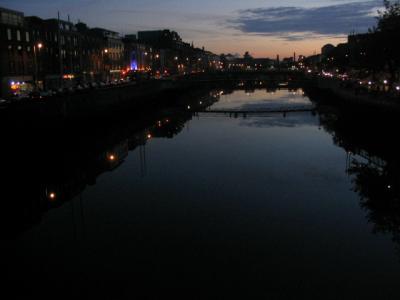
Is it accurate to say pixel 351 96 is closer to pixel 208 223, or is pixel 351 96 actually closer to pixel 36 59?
pixel 36 59

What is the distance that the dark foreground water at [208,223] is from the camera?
16.4 m

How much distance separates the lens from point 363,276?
54.4 feet

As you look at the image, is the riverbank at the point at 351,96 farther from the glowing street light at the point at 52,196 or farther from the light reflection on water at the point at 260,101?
the glowing street light at the point at 52,196

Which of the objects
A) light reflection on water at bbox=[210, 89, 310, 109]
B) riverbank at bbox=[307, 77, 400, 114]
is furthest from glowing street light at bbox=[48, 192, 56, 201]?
light reflection on water at bbox=[210, 89, 310, 109]

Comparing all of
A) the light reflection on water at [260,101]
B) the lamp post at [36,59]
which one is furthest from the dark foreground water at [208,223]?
the light reflection on water at [260,101]

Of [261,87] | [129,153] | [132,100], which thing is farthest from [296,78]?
[129,153]

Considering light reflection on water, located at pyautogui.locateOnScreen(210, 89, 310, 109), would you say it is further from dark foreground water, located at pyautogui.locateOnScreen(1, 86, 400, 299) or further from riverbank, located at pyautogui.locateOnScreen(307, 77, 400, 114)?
dark foreground water, located at pyautogui.locateOnScreen(1, 86, 400, 299)

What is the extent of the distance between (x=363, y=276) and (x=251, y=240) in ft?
17.4

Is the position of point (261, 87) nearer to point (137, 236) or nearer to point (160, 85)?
point (160, 85)

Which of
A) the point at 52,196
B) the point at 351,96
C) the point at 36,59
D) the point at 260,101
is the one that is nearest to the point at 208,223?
the point at 52,196

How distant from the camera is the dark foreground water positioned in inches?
647

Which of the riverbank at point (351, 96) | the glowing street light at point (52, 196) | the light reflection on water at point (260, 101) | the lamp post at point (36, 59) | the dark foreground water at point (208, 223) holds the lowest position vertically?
the glowing street light at point (52, 196)

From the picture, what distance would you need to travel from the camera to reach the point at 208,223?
22609 mm

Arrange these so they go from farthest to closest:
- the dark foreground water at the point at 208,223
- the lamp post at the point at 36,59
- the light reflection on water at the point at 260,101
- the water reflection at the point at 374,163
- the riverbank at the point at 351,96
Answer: the light reflection on water at the point at 260,101
the lamp post at the point at 36,59
the riverbank at the point at 351,96
the water reflection at the point at 374,163
the dark foreground water at the point at 208,223
